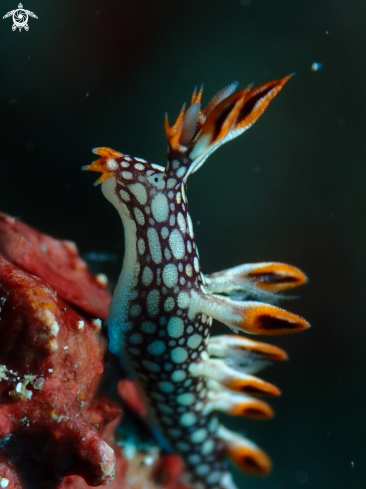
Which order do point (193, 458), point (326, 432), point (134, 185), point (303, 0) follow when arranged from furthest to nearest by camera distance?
1. point (326, 432)
2. point (303, 0)
3. point (193, 458)
4. point (134, 185)

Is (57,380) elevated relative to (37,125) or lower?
lower

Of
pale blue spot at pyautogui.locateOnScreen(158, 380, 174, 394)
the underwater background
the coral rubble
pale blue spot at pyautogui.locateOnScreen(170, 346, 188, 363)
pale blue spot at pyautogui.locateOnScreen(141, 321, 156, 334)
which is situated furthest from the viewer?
the underwater background

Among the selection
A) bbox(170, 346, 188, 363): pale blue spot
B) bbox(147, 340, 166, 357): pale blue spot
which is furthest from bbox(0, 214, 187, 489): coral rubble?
bbox(170, 346, 188, 363): pale blue spot

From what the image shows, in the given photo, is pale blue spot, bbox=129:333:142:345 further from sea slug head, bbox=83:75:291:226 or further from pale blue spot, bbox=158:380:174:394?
sea slug head, bbox=83:75:291:226

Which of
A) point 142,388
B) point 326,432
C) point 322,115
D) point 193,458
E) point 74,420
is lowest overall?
point 326,432

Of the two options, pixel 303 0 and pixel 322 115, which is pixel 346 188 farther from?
pixel 303 0

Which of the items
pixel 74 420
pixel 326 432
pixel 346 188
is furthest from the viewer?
pixel 326 432

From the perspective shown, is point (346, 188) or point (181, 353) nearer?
point (181, 353)

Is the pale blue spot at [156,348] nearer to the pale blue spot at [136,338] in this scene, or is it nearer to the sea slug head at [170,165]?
the pale blue spot at [136,338]

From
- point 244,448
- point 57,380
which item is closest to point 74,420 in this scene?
point 57,380
